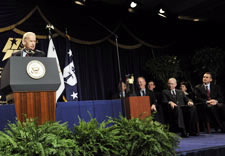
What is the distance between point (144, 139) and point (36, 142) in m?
0.68

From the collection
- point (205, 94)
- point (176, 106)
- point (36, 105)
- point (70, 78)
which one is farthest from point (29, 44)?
point (70, 78)

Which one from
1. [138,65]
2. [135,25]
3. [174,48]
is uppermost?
[135,25]

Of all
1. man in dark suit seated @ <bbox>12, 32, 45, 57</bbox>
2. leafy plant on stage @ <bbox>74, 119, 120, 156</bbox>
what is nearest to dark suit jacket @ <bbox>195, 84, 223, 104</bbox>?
man in dark suit seated @ <bbox>12, 32, 45, 57</bbox>

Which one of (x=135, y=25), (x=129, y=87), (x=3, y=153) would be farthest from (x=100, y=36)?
(x=3, y=153)

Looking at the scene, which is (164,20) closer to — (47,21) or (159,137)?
→ (47,21)

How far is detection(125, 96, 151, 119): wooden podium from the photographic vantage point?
284cm

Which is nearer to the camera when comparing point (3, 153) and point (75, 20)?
point (3, 153)

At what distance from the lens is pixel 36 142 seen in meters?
1.41

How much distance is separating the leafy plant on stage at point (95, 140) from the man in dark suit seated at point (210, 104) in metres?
3.06

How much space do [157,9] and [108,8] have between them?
48.8 inches

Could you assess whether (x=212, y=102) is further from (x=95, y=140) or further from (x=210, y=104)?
(x=95, y=140)

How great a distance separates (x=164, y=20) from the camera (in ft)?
24.6

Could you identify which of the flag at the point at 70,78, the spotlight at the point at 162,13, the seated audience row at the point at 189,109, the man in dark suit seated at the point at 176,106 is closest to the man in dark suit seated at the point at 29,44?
the seated audience row at the point at 189,109

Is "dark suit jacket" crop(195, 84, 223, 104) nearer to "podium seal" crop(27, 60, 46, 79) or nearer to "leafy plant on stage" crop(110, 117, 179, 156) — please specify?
"leafy plant on stage" crop(110, 117, 179, 156)
